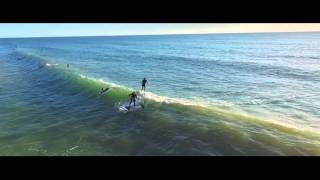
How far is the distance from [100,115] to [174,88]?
10372mm

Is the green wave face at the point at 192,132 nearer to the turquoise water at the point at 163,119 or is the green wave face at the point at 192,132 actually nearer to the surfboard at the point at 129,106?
the turquoise water at the point at 163,119

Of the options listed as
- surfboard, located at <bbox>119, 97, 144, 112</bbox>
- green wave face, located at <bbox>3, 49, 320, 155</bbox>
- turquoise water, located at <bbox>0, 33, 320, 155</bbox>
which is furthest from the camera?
surfboard, located at <bbox>119, 97, 144, 112</bbox>

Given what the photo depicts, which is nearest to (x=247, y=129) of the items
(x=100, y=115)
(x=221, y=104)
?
(x=221, y=104)

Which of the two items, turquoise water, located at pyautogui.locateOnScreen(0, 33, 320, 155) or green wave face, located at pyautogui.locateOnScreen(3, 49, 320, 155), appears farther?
turquoise water, located at pyautogui.locateOnScreen(0, 33, 320, 155)

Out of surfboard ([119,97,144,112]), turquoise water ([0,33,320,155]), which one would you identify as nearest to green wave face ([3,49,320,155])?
turquoise water ([0,33,320,155])

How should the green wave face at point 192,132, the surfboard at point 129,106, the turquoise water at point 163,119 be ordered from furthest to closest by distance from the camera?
the surfboard at point 129,106 < the turquoise water at point 163,119 < the green wave face at point 192,132

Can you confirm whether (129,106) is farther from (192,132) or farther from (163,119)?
(192,132)

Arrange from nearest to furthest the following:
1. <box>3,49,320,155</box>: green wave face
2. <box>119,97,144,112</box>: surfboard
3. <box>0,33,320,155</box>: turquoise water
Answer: <box>3,49,320,155</box>: green wave face → <box>0,33,320,155</box>: turquoise water → <box>119,97,144,112</box>: surfboard

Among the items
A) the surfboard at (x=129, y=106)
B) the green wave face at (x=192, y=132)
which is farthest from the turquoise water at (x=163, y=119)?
the surfboard at (x=129, y=106)

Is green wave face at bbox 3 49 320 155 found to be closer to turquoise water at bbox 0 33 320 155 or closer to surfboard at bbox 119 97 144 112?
turquoise water at bbox 0 33 320 155

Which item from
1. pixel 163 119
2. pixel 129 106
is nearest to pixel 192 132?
pixel 163 119

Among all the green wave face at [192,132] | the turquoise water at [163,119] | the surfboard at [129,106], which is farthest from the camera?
the surfboard at [129,106]
